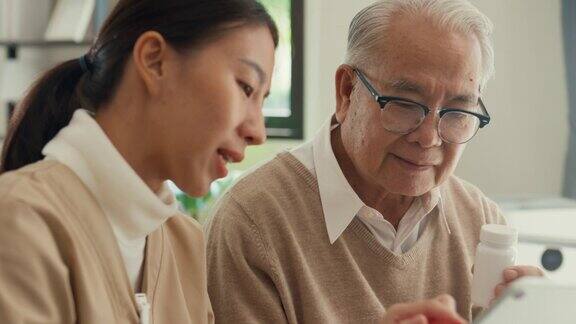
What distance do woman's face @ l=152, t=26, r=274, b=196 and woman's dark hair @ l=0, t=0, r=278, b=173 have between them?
0.02 metres

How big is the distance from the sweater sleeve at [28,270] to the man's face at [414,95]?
0.60 m

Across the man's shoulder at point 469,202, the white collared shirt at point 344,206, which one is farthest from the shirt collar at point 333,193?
the man's shoulder at point 469,202

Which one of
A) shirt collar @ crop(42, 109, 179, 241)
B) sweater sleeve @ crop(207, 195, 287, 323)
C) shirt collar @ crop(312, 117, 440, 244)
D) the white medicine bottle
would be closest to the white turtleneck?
shirt collar @ crop(42, 109, 179, 241)

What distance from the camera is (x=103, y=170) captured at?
2.85ft

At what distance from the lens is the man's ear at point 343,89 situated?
48.2 inches

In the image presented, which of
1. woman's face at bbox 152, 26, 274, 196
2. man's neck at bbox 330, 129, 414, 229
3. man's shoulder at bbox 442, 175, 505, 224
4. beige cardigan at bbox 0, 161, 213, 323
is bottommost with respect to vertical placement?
man's shoulder at bbox 442, 175, 505, 224

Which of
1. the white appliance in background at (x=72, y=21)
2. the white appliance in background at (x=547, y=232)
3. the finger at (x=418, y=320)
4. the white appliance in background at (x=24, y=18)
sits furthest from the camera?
the white appliance in background at (x=24, y=18)

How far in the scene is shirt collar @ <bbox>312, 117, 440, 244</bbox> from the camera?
4.01 ft

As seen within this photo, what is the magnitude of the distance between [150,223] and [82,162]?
12cm

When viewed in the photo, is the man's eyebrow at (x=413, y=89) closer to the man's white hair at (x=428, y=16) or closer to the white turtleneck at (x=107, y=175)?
the man's white hair at (x=428, y=16)

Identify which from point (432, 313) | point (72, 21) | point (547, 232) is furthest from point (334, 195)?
point (72, 21)

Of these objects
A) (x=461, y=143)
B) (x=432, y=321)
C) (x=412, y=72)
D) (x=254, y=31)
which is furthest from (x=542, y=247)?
(x=254, y=31)

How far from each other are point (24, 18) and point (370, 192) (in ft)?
8.23

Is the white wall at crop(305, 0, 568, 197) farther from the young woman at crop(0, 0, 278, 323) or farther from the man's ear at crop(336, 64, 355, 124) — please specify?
the young woman at crop(0, 0, 278, 323)
